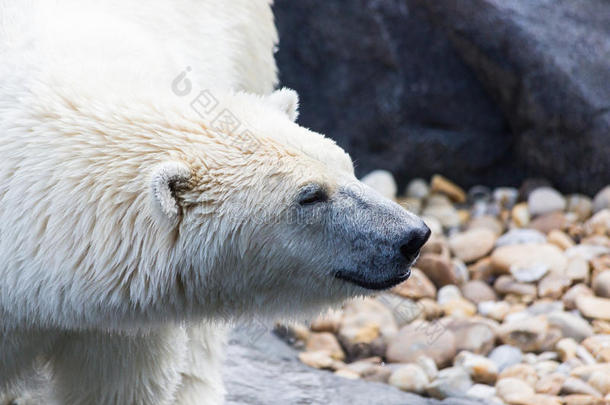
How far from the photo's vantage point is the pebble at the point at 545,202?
4.72m

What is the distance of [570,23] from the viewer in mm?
4516

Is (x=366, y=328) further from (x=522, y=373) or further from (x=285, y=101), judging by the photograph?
(x=285, y=101)

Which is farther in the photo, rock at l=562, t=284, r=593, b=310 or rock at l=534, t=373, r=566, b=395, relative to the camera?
rock at l=562, t=284, r=593, b=310

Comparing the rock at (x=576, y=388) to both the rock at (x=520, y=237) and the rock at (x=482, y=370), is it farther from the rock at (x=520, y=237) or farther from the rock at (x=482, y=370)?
the rock at (x=520, y=237)

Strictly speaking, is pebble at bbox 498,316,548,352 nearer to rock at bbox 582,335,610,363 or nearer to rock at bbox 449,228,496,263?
rock at bbox 582,335,610,363

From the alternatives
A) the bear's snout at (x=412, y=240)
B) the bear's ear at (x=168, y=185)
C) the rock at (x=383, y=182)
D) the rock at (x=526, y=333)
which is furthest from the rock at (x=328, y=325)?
the bear's ear at (x=168, y=185)

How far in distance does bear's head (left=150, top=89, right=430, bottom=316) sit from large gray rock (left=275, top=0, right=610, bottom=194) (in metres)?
2.90

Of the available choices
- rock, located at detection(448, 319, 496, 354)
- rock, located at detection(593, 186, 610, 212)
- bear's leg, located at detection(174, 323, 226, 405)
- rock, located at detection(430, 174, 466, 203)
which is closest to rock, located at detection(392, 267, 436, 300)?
rock, located at detection(448, 319, 496, 354)

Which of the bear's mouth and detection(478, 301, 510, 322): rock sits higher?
detection(478, 301, 510, 322): rock

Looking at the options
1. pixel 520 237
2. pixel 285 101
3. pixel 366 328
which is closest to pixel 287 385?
pixel 366 328

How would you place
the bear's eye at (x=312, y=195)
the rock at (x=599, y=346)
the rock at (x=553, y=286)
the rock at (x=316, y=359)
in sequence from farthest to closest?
the rock at (x=553, y=286) < the rock at (x=316, y=359) < the rock at (x=599, y=346) < the bear's eye at (x=312, y=195)

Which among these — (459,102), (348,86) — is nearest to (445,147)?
(459,102)

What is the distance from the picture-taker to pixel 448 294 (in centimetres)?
415

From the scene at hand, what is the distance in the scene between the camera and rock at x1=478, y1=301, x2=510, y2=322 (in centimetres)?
396
